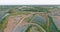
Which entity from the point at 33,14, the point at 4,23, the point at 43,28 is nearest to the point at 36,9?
the point at 33,14

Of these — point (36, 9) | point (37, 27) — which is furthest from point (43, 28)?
point (36, 9)
